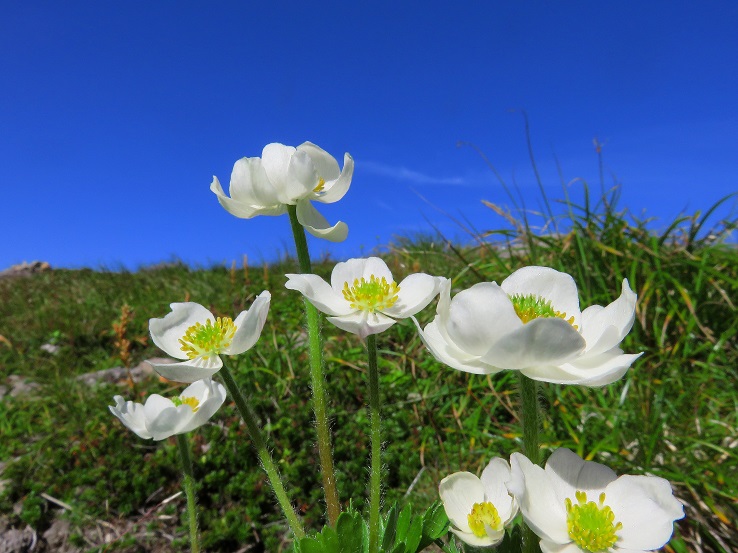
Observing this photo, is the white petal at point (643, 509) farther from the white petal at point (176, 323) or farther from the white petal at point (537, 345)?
the white petal at point (176, 323)

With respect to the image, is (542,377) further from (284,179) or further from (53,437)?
(53,437)

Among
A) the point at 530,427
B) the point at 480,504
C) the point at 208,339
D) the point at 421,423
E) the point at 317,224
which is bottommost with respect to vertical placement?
the point at 421,423

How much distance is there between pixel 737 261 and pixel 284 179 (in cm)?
358

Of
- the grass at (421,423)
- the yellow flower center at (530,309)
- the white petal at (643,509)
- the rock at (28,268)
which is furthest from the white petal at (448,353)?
the rock at (28,268)

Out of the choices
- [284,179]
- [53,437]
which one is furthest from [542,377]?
[53,437]

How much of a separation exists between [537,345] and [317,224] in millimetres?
840

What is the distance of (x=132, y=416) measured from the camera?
5.61 ft

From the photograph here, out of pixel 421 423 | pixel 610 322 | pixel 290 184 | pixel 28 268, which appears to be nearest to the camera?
pixel 610 322

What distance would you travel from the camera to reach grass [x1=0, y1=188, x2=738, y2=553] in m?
2.62

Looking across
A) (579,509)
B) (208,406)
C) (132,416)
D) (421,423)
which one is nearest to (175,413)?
(208,406)

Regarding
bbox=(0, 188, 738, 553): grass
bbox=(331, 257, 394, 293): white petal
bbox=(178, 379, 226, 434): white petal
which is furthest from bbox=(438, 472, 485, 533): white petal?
bbox=(0, 188, 738, 553): grass

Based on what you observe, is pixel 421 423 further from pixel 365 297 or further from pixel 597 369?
pixel 597 369

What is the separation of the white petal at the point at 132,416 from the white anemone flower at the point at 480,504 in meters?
0.98

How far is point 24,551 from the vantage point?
2.68m
